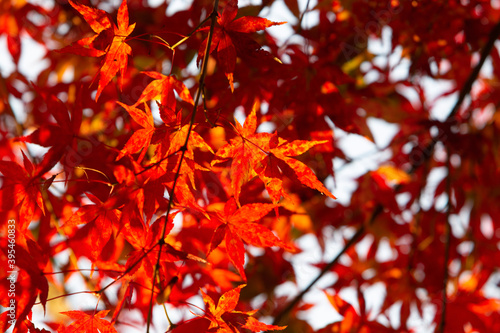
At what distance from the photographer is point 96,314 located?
0.70m

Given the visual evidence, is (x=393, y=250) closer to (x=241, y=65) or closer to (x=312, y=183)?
(x=241, y=65)

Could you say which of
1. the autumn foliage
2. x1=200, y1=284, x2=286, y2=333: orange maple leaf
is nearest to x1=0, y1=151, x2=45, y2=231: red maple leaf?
the autumn foliage

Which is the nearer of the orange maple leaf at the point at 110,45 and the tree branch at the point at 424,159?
the orange maple leaf at the point at 110,45

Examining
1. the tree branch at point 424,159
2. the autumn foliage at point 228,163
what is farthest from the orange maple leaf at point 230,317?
the tree branch at point 424,159

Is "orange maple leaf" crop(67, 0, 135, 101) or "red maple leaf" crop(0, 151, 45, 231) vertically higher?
"orange maple leaf" crop(67, 0, 135, 101)

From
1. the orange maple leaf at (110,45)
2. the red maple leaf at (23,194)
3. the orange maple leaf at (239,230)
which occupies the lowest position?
the orange maple leaf at (239,230)

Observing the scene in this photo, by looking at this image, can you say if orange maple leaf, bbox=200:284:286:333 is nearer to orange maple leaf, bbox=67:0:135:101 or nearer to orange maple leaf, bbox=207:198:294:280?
orange maple leaf, bbox=207:198:294:280

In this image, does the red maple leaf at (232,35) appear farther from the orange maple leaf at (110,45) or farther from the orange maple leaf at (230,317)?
the orange maple leaf at (230,317)

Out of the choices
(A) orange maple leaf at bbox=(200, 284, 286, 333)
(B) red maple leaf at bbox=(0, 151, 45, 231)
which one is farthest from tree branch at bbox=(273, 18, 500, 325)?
(B) red maple leaf at bbox=(0, 151, 45, 231)

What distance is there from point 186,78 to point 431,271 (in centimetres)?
116

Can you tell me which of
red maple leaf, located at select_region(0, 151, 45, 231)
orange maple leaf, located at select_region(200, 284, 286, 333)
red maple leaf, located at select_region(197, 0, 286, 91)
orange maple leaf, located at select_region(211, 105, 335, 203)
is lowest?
orange maple leaf, located at select_region(200, 284, 286, 333)

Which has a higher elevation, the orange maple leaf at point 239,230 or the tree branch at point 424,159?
the tree branch at point 424,159

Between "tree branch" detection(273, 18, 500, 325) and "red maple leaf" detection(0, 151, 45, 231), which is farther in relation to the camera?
"tree branch" detection(273, 18, 500, 325)

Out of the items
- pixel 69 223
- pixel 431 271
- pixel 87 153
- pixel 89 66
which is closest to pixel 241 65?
pixel 87 153
